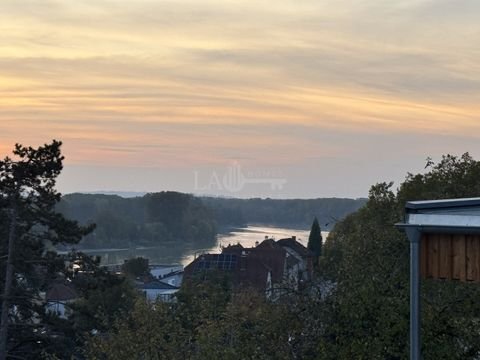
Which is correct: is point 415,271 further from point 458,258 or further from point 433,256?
point 458,258

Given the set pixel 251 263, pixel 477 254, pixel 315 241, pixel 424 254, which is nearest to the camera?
pixel 477 254

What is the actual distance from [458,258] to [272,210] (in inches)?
6937

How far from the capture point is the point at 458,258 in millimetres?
5418

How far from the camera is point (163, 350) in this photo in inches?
406

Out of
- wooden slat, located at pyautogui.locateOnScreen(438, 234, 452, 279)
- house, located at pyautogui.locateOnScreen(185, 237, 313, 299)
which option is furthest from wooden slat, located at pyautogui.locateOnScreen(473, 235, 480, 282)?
house, located at pyautogui.locateOnScreen(185, 237, 313, 299)

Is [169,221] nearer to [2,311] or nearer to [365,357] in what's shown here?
[2,311]

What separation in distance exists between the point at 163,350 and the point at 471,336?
4961mm

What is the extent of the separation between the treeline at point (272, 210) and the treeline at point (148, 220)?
23.5 metres

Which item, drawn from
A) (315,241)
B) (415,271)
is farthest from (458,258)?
(315,241)

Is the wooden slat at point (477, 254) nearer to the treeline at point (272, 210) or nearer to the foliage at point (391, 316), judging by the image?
the foliage at point (391, 316)

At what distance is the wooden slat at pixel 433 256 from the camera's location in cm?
556

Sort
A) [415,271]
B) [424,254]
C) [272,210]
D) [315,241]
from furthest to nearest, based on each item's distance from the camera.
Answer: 1. [272,210]
2. [315,241]
3. [424,254]
4. [415,271]

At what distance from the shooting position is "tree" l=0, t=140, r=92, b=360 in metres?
16.7

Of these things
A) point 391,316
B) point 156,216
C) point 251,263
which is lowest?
point 251,263
